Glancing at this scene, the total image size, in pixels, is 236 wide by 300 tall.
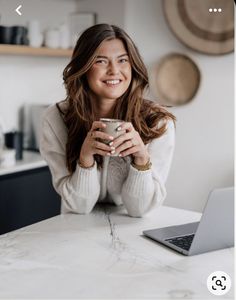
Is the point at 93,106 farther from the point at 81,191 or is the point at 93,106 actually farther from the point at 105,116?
the point at 81,191

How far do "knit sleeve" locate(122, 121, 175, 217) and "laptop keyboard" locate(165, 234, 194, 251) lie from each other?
161 millimetres

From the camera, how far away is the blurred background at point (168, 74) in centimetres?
190

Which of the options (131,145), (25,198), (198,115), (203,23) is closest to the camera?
(131,145)

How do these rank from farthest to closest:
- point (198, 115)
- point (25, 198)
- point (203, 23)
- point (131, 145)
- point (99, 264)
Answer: point (198, 115), point (203, 23), point (25, 198), point (131, 145), point (99, 264)

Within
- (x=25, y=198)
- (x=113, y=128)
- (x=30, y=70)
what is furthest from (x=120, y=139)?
(x=30, y=70)

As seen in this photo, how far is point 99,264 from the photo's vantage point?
2.28 ft

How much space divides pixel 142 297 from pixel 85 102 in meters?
0.60

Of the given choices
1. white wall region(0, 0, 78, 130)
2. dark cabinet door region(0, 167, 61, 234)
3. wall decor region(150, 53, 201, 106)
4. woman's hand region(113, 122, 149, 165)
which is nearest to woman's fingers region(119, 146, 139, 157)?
woman's hand region(113, 122, 149, 165)

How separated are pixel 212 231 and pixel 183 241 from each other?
2.8 inches

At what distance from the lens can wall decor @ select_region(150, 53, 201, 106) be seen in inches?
79.6

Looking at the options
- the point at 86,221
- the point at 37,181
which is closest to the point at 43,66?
the point at 37,181

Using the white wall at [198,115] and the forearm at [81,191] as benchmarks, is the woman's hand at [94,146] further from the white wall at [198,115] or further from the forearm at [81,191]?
the white wall at [198,115]

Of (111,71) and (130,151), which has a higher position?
(111,71)

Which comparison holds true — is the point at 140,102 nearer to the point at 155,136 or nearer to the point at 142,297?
the point at 155,136
